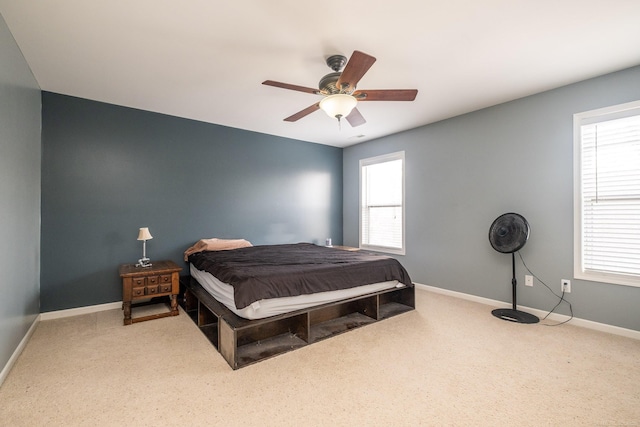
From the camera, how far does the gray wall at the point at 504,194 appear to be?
9.50 ft

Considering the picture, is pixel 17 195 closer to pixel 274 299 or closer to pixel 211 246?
pixel 211 246

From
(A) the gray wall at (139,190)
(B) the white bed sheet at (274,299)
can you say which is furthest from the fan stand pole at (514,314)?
(A) the gray wall at (139,190)

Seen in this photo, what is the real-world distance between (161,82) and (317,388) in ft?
10.5

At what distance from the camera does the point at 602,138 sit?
2.85 meters

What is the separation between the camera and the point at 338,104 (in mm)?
2314

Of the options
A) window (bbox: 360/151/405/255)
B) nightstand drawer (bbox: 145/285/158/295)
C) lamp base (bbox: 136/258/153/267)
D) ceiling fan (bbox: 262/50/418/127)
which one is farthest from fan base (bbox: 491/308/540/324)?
lamp base (bbox: 136/258/153/267)

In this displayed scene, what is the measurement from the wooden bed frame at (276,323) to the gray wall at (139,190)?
94 centimetres

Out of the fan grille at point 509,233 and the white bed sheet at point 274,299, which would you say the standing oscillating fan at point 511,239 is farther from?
the white bed sheet at point 274,299

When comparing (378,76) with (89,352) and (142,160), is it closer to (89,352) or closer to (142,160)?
(142,160)

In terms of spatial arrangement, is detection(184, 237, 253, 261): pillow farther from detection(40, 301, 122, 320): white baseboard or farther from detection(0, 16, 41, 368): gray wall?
detection(0, 16, 41, 368): gray wall

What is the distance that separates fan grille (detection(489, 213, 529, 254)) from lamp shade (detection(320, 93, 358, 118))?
2.33 metres

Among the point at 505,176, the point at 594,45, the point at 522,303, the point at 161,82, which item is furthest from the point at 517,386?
the point at 161,82

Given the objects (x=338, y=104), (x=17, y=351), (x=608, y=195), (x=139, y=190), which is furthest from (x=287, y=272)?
(x=608, y=195)

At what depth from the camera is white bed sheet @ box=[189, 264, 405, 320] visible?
231cm
